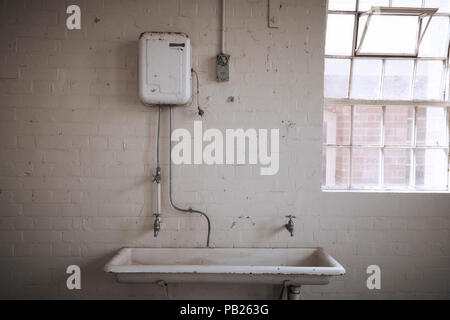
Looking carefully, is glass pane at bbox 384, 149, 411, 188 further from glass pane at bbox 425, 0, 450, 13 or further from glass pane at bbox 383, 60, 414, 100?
glass pane at bbox 425, 0, 450, 13

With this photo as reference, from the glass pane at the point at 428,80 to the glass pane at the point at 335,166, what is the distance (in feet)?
2.47

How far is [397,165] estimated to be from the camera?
2.18 metres

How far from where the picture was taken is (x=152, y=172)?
200 cm

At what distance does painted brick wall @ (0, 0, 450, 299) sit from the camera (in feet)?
6.40

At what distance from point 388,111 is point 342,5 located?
90cm

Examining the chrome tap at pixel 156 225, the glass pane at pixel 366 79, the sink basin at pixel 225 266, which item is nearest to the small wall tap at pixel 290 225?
the sink basin at pixel 225 266

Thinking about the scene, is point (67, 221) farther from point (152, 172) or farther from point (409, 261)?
point (409, 261)

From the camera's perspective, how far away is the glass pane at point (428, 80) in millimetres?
2182

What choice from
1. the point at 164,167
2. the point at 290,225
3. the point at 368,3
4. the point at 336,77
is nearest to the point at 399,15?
the point at 368,3

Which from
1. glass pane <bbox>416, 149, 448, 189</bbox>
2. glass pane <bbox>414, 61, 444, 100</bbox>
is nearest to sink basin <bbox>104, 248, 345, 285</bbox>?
glass pane <bbox>416, 149, 448, 189</bbox>

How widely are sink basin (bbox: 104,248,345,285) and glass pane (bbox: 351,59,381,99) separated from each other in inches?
49.8

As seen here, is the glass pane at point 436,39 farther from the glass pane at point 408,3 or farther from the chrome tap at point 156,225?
the chrome tap at point 156,225

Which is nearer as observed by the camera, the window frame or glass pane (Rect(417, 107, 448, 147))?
the window frame
